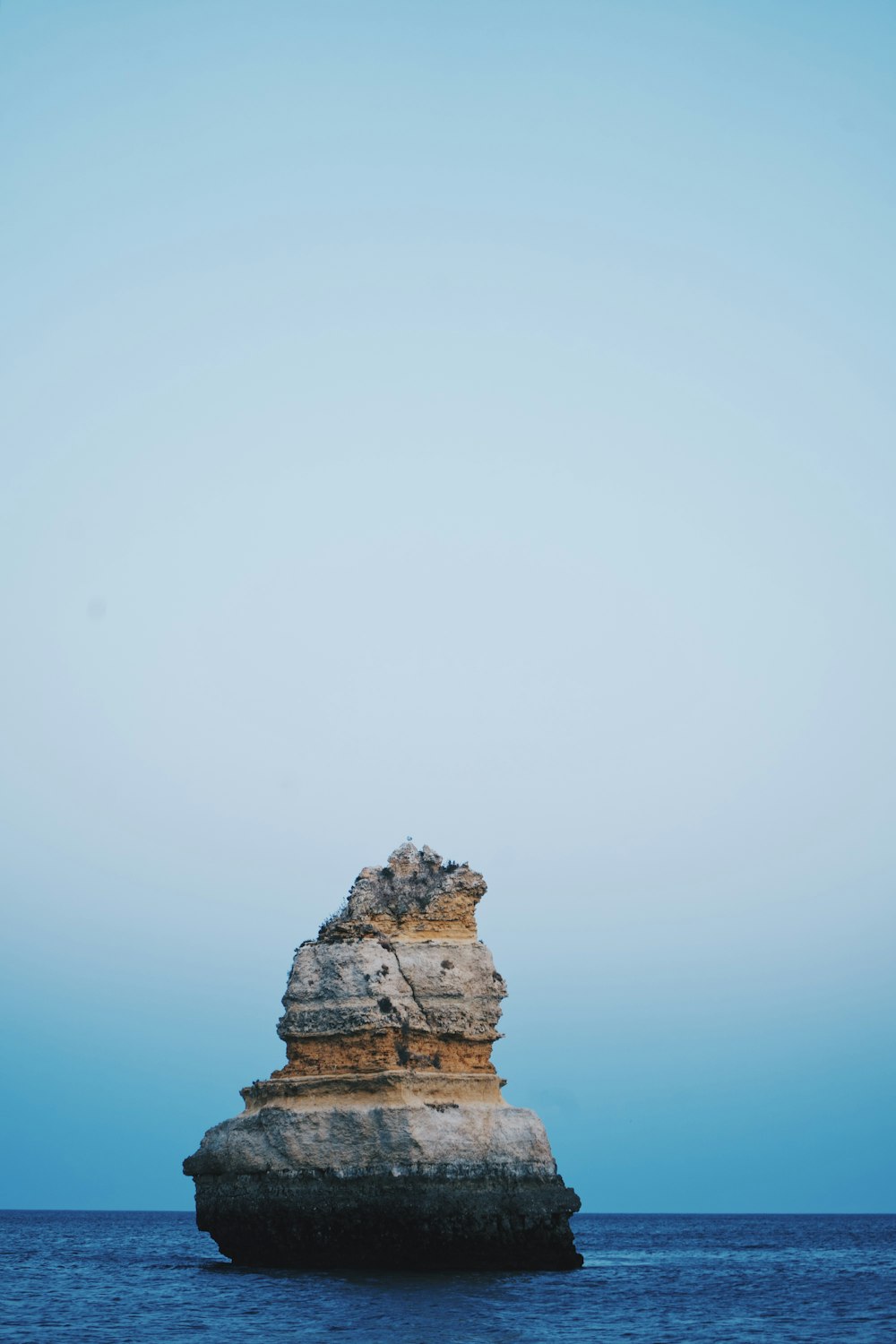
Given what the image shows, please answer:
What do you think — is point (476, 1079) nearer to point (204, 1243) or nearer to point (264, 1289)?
point (264, 1289)

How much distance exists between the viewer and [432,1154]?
103 feet

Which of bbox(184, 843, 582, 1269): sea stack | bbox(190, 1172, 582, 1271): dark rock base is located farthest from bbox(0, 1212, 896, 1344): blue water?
bbox(184, 843, 582, 1269): sea stack

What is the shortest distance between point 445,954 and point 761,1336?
10.6 metres

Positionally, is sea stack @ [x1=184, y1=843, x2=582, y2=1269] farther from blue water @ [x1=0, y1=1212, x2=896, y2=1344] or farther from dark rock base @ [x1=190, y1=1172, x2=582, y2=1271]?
blue water @ [x1=0, y1=1212, x2=896, y2=1344]

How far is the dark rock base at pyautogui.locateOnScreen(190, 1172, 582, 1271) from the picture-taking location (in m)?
31.1

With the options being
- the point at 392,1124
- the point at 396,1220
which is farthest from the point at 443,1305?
the point at 392,1124

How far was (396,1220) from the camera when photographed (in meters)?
31.1

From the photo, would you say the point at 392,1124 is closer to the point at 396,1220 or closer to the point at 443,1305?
the point at 396,1220

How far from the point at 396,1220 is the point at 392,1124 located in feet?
6.24

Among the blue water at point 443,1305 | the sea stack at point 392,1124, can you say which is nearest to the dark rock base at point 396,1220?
the sea stack at point 392,1124

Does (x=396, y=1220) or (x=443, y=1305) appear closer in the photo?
(x=443, y=1305)

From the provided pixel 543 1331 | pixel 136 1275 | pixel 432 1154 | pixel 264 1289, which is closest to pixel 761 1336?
pixel 543 1331

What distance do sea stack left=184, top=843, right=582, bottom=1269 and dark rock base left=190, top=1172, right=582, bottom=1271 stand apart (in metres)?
0.03

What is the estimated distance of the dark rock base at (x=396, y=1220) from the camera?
1225 inches
